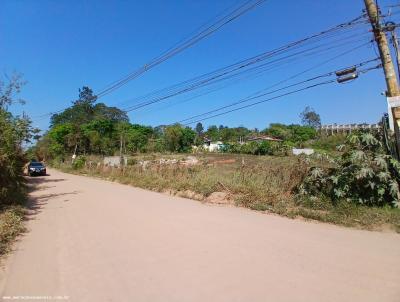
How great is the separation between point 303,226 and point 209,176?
23.6ft

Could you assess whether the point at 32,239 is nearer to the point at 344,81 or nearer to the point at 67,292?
the point at 67,292

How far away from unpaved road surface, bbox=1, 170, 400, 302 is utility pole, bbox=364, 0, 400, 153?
354 centimetres

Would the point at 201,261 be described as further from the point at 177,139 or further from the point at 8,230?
the point at 177,139

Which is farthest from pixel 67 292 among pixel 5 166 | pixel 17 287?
pixel 5 166

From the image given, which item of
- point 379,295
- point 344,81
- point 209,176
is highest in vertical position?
point 344,81

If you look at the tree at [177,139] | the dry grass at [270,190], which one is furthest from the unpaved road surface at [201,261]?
the tree at [177,139]

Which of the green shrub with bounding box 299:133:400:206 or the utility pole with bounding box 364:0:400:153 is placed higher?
the utility pole with bounding box 364:0:400:153

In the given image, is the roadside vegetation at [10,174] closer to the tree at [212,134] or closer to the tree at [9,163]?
the tree at [9,163]

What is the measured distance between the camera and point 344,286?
4676mm

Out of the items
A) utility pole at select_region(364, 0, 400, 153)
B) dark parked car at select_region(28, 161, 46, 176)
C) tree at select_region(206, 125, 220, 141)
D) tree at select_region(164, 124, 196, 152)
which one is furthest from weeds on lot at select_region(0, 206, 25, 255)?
tree at select_region(206, 125, 220, 141)

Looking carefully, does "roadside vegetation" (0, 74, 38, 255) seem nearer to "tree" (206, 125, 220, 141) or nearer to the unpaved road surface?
the unpaved road surface

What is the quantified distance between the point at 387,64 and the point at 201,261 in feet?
24.3

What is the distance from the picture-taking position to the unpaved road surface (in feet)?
15.0

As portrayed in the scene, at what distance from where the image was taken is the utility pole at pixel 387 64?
938cm
